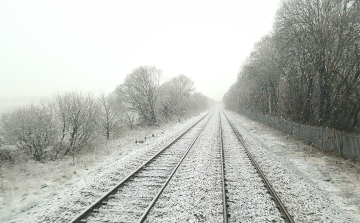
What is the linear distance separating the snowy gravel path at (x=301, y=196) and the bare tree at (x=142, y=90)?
93.5 ft

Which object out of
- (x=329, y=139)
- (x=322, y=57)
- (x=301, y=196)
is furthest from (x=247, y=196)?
(x=322, y=57)

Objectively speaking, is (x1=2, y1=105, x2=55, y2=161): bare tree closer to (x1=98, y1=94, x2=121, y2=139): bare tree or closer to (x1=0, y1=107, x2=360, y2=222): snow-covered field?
(x1=0, y1=107, x2=360, y2=222): snow-covered field

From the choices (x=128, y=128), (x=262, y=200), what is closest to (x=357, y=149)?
(x=262, y=200)

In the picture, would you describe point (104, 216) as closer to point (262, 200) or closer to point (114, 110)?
point (262, 200)

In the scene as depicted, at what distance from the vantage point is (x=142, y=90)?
3597cm

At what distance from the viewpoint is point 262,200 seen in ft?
20.5

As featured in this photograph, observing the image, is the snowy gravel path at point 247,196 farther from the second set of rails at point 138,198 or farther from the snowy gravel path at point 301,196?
the snowy gravel path at point 301,196

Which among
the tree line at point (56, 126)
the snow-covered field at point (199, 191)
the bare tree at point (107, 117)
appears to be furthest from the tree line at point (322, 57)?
the bare tree at point (107, 117)

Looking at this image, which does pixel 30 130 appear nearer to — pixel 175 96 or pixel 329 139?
pixel 329 139

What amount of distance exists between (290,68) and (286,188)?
15432 mm

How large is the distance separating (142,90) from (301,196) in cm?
3183

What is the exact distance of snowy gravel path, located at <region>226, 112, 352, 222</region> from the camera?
5.45m

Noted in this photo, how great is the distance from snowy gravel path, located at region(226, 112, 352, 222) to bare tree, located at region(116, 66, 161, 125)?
93.5 feet

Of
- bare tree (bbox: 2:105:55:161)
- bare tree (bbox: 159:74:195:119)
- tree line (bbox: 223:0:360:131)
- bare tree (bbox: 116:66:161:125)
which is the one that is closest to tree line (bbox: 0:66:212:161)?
bare tree (bbox: 2:105:55:161)
